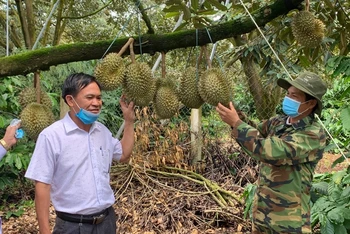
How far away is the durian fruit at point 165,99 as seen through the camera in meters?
1.41

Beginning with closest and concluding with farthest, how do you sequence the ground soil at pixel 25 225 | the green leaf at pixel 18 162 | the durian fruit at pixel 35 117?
the durian fruit at pixel 35 117 → the green leaf at pixel 18 162 → the ground soil at pixel 25 225

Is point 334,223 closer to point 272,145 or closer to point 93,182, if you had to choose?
point 272,145

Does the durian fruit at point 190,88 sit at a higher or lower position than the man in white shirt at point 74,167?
→ higher

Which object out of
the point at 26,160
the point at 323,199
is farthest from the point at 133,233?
the point at 323,199

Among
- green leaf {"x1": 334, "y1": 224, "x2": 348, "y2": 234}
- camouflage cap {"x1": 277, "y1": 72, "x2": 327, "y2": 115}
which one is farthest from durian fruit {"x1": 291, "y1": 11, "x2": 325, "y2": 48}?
green leaf {"x1": 334, "y1": 224, "x2": 348, "y2": 234}

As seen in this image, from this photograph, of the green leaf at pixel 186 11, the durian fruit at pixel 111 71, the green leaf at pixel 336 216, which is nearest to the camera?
the durian fruit at pixel 111 71

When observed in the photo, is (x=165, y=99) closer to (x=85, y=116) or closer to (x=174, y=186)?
(x=85, y=116)

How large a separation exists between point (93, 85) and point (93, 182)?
1.39 feet

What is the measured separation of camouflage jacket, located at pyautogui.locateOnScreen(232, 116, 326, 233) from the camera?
167 centimetres

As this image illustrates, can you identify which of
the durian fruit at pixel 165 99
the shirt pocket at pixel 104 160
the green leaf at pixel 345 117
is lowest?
the shirt pocket at pixel 104 160

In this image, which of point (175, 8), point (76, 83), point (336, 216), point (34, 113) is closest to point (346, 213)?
point (336, 216)

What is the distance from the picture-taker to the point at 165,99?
4.61ft

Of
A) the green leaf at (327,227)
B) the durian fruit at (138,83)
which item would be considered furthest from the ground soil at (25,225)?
the durian fruit at (138,83)

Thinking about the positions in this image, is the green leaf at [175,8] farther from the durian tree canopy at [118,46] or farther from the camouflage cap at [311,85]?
the camouflage cap at [311,85]
